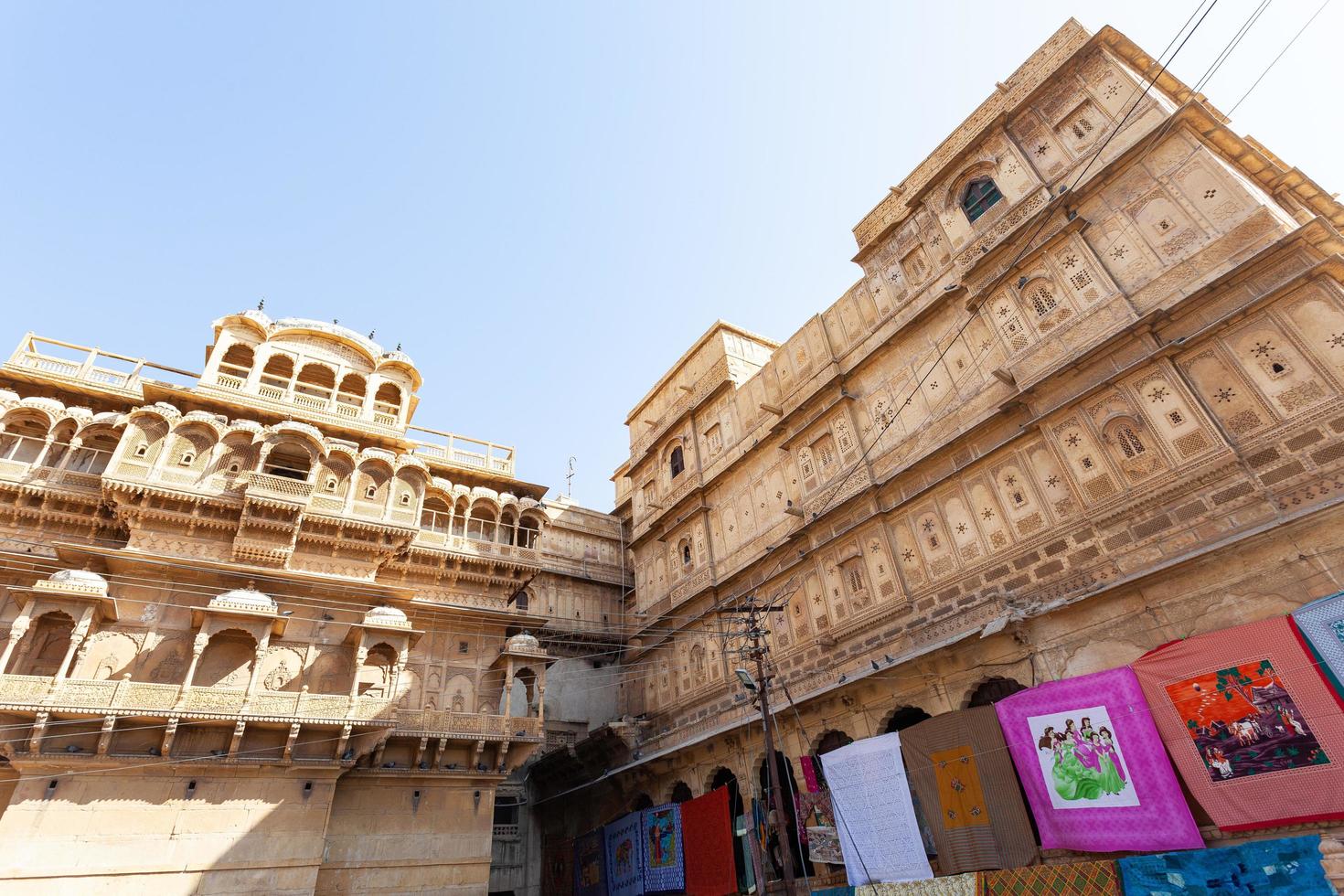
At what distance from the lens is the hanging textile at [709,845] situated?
1614 cm

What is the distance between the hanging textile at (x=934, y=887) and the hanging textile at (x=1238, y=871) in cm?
237

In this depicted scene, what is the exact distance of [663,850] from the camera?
58.7ft

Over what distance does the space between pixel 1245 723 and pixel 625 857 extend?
15406 millimetres

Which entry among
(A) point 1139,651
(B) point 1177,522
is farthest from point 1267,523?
(A) point 1139,651

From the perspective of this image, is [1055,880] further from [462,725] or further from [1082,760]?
[462,725]

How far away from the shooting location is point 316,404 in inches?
817

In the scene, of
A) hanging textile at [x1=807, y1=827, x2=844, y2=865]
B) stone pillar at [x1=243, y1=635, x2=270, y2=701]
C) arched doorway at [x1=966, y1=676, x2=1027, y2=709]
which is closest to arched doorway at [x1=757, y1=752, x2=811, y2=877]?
hanging textile at [x1=807, y1=827, x2=844, y2=865]

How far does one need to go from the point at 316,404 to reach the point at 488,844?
44.0ft

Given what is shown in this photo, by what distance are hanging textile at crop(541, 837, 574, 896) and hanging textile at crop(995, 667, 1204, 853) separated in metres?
15.2

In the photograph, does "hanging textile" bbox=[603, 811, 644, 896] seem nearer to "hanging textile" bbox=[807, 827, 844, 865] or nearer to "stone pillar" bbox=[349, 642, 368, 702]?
"hanging textile" bbox=[807, 827, 844, 865]

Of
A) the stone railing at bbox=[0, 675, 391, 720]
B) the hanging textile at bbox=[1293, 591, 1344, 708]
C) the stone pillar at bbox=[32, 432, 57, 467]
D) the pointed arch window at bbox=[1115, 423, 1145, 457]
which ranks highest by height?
the stone pillar at bbox=[32, 432, 57, 467]

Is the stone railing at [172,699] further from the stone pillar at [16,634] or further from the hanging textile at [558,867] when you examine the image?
the hanging textile at [558,867]

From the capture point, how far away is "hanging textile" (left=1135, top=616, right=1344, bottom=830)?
8453 mm

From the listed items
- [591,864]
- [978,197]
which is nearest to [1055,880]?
[591,864]
